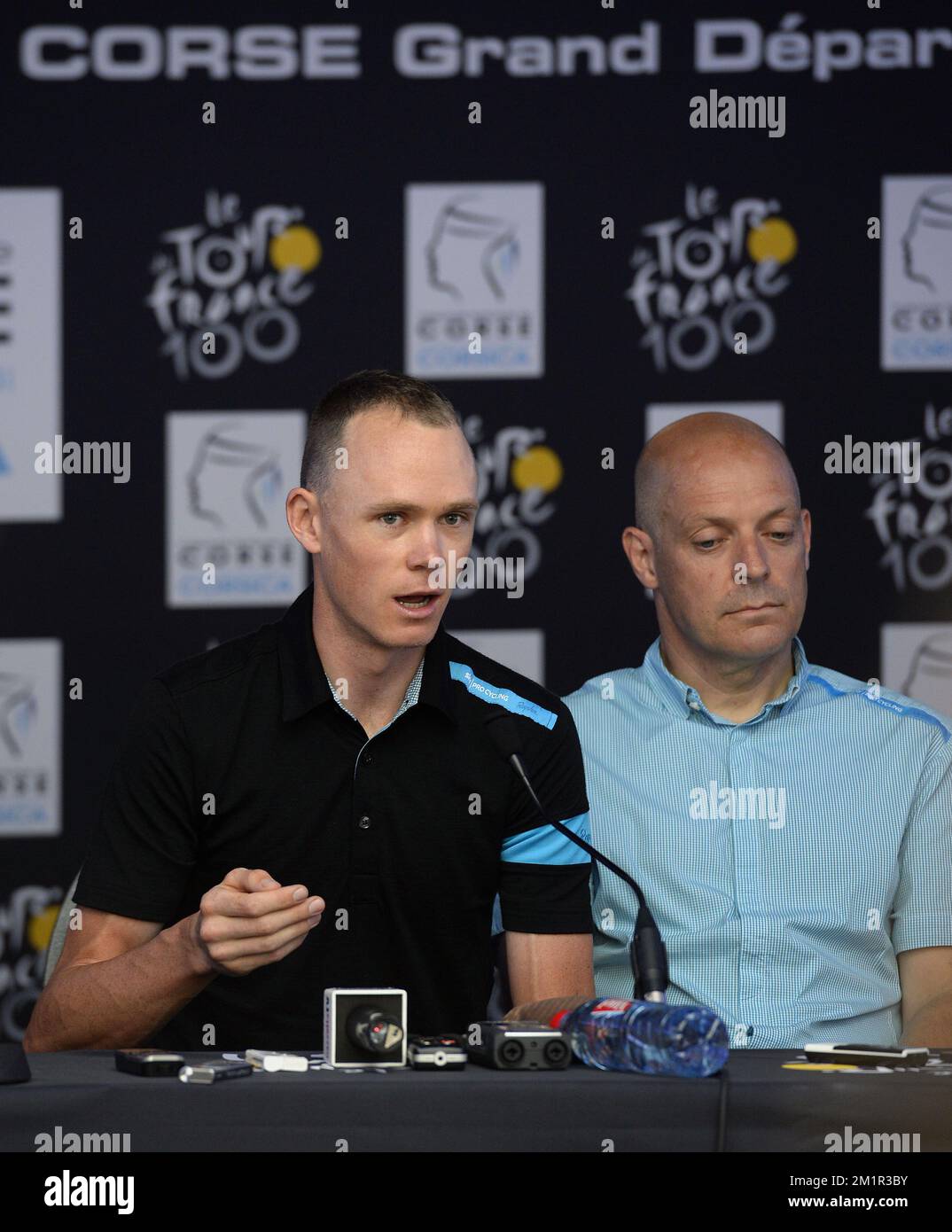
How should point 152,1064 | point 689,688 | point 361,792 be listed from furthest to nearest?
point 689,688 < point 361,792 < point 152,1064

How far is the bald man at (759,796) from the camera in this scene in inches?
105

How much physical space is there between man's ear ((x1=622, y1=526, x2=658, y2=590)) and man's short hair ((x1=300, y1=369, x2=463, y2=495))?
703 millimetres

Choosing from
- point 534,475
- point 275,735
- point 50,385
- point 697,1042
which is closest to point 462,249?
point 534,475

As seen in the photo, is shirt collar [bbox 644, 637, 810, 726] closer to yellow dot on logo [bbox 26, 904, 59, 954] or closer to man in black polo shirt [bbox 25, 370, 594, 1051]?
man in black polo shirt [bbox 25, 370, 594, 1051]

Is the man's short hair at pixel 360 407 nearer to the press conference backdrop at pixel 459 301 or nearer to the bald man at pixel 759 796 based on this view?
the bald man at pixel 759 796

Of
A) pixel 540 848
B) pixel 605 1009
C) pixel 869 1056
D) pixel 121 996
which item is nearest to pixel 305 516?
pixel 540 848

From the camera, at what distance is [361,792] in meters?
2.36

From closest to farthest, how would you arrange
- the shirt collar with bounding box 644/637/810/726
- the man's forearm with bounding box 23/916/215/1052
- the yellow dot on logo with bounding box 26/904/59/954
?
the man's forearm with bounding box 23/916/215/1052, the shirt collar with bounding box 644/637/810/726, the yellow dot on logo with bounding box 26/904/59/954

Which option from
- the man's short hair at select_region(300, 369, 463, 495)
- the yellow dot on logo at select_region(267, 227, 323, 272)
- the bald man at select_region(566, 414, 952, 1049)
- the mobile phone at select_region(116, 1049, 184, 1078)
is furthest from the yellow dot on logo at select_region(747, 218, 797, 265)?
the mobile phone at select_region(116, 1049, 184, 1078)

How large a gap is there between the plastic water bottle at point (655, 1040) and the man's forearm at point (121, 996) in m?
0.56

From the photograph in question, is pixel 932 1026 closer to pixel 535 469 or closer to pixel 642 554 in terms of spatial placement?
pixel 642 554

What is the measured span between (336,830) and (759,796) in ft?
2.68

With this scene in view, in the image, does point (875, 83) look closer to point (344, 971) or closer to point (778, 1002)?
point (778, 1002)

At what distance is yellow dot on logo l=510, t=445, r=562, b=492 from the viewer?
11.2 ft
